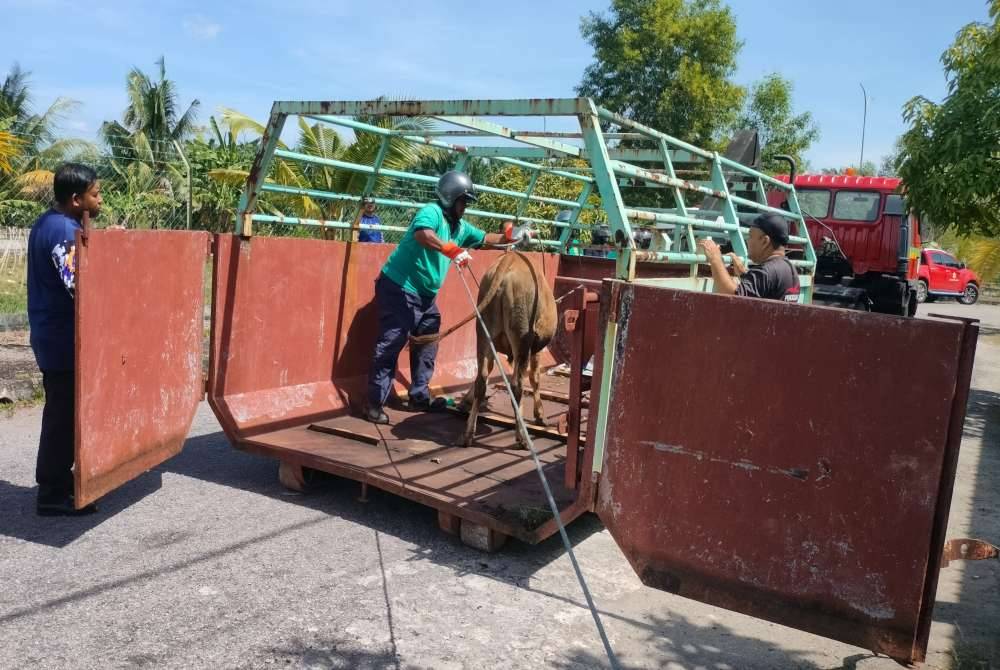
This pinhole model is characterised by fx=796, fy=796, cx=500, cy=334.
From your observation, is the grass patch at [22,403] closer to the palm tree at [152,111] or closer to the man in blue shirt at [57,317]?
the man in blue shirt at [57,317]

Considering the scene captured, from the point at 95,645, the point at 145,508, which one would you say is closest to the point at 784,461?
the point at 95,645

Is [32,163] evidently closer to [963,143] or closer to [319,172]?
[319,172]

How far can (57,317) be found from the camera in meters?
4.43

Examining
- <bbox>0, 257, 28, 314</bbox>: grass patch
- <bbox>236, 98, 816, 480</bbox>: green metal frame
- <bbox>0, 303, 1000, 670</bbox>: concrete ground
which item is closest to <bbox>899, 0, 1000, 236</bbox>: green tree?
<bbox>236, 98, 816, 480</bbox>: green metal frame

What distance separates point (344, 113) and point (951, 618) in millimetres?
4516

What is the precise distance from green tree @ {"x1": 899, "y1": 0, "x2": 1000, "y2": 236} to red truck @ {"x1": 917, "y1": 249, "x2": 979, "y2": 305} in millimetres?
18454

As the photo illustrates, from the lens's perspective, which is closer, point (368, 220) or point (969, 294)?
point (368, 220)

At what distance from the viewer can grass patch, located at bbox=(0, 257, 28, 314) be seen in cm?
1099

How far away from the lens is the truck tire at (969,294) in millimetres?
27906

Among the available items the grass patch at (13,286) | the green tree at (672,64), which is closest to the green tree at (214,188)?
the grass patch at (13,286)

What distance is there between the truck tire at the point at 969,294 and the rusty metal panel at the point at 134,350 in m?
29.1

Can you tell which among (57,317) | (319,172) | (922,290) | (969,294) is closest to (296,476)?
(57,317)

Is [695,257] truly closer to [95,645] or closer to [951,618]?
[951,618]

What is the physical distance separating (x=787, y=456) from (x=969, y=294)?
29756 millimetres
